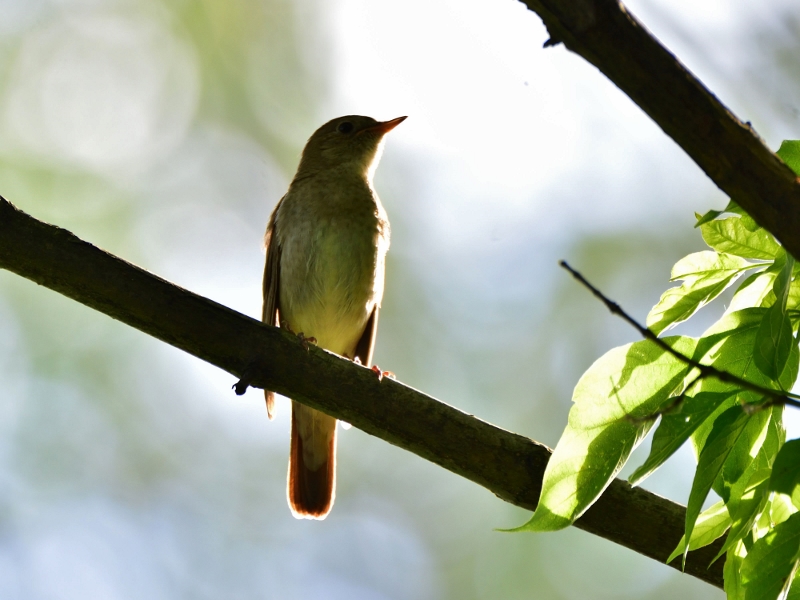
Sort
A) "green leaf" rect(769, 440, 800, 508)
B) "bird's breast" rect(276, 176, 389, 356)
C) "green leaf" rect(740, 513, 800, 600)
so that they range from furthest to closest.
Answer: "bird's breast" rect(276, 176, 389, 356), "green leaf" rect(740, 513, 800, 600), "green leaf" rect(769, 440, 800, 508)

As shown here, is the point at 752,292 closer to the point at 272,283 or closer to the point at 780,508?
the point at 780,508

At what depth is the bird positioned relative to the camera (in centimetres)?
540

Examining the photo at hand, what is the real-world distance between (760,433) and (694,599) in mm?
6818

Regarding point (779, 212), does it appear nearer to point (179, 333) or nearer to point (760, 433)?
point (760, 433)

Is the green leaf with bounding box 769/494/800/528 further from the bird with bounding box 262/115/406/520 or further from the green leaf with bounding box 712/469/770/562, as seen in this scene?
the bird with bounding box 262/115/406/520

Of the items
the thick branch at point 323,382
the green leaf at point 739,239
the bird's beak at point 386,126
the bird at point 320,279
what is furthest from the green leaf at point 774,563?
the bird's beak at point 386,126

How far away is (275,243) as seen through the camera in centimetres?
561

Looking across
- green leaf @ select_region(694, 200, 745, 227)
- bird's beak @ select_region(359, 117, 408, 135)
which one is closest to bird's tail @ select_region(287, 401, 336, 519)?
bird's beak @ select_region(359, 117, 408, 135)

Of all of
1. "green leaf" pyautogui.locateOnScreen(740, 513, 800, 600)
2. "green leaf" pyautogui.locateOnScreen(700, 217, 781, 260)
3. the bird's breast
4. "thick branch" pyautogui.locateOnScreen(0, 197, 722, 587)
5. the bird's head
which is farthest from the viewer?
the bird's head

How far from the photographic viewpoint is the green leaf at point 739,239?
1.88 m

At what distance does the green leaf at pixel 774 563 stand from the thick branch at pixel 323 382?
A: 1.00 m

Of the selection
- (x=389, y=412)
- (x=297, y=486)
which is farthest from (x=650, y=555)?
(x=297, y=486)

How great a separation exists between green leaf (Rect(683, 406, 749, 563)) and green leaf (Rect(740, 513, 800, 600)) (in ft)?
0.44

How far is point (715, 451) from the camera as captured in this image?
5.26 ft
